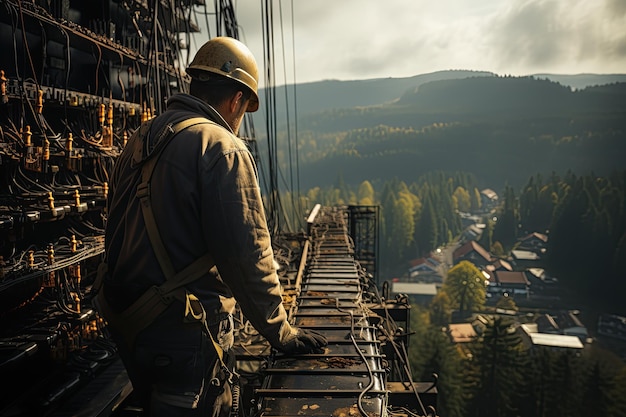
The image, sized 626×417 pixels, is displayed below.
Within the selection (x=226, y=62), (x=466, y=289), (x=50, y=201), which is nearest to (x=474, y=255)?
(x=466, y=289)

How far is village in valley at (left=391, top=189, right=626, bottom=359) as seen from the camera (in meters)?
63.1

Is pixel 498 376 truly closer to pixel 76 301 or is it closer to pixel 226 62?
pixel 76 301

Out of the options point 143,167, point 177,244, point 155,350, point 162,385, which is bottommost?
point 162,385

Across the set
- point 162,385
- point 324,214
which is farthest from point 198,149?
point 324,214

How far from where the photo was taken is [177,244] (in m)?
2.77

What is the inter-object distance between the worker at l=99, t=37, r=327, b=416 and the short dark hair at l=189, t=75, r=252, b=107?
145mm

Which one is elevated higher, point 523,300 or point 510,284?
point 510,284

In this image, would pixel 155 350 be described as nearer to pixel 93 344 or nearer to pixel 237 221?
pixel 237 221

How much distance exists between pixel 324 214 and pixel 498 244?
86.0 m

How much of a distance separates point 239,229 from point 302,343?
1.37m

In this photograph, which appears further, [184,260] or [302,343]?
[302,343]

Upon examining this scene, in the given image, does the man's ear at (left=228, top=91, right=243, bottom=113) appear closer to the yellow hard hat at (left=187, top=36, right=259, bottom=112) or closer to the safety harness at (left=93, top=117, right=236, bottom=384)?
the yellow hard hat at (left=187, top=36, right=259, bottom=112)

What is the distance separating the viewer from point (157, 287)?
2744 millimetres

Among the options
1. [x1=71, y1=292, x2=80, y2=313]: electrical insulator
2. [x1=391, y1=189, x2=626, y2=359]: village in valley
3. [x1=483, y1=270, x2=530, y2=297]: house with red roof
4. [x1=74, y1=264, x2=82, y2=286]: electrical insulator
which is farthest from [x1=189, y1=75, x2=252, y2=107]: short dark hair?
[x1=483, y1=270, x2=530, y2=297]: house with red roof
